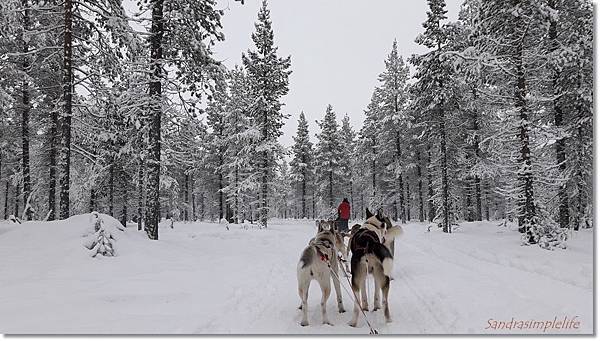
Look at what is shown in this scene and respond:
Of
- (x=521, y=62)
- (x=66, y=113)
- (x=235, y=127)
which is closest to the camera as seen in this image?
(x=66, y=113)

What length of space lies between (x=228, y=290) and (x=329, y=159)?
39.3 metres

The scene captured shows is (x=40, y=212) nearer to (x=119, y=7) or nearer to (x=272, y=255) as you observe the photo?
(x=119, y=7)

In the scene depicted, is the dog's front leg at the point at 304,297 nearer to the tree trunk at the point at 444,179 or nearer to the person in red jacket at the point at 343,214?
the person in red jacket at the point at 343,214

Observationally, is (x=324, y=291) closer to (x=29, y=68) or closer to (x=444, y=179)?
(x=29, y=68)

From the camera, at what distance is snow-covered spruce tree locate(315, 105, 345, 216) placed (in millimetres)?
46375

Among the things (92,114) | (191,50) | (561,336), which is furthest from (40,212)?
(561,336)

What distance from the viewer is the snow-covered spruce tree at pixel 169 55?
45.6 feet

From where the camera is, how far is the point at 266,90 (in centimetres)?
2941

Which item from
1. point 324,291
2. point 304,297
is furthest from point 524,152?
point 304,297

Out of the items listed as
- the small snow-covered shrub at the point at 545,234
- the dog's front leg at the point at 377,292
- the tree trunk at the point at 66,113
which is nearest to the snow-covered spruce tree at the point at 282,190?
the tree trunk at the point at 66,113

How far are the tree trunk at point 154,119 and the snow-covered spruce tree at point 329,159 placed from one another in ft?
108

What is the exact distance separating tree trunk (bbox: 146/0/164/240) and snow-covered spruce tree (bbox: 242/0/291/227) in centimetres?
1467

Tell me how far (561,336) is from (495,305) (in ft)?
4.01

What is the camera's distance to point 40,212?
29.1 metres
